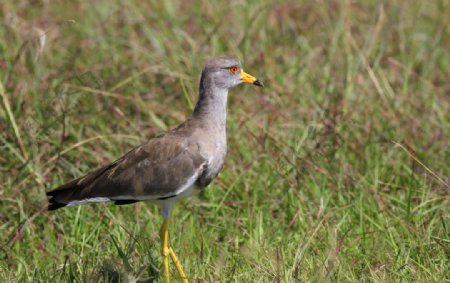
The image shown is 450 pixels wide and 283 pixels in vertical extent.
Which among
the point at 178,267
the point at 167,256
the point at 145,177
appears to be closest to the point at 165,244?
the point at 167,256

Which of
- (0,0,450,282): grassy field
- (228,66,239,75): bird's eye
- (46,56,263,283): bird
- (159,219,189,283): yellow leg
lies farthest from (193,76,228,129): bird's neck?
(0,0,450,282): grassy field

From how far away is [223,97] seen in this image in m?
5.85

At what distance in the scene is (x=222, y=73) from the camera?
5898 millimetres

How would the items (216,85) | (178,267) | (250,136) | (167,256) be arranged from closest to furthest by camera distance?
1. (178,267)
2. (167,256)
3. (216,85)
4. (250,136)

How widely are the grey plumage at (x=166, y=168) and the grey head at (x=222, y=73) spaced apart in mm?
101

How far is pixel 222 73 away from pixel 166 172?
2.56 feet

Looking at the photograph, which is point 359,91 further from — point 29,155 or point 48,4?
point 48,4

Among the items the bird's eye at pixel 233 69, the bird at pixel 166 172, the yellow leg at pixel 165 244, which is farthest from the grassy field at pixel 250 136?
the bird's eye at pixel 233 69

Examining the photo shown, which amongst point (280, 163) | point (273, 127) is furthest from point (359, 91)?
point (280, 163)

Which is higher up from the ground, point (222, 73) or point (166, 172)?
point (222, 73)

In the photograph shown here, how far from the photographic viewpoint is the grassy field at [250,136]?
5469 mm

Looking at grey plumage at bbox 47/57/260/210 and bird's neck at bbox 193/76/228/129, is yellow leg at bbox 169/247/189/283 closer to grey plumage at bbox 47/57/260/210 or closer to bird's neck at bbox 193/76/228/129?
grey plumage at bbox 47/57/260/210

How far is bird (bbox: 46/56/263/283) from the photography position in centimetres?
545

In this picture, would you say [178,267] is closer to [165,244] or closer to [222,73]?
[165,244]
